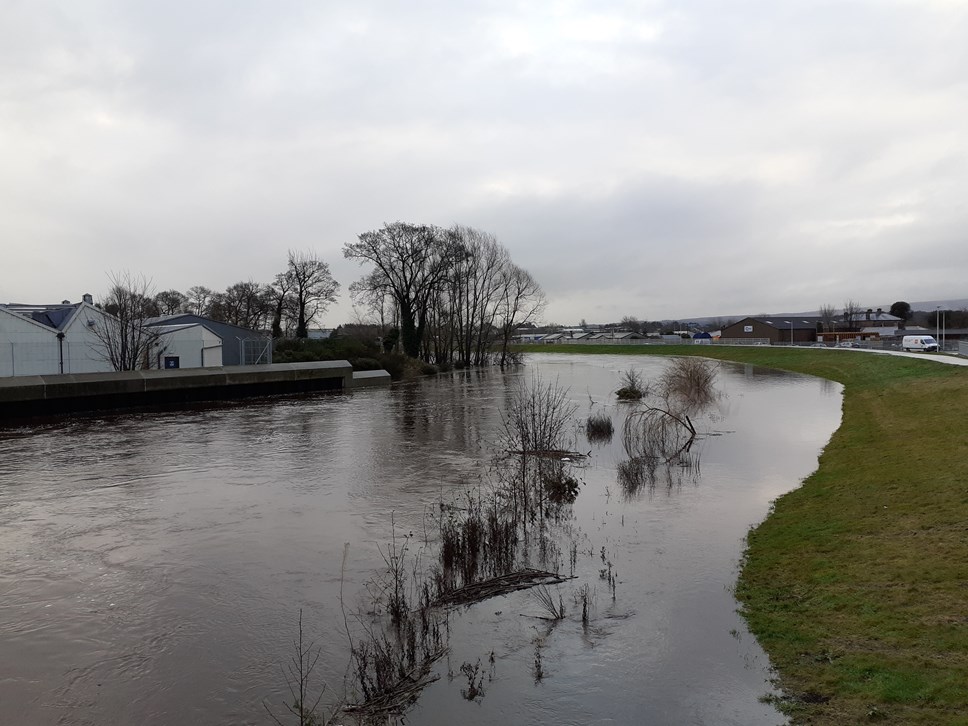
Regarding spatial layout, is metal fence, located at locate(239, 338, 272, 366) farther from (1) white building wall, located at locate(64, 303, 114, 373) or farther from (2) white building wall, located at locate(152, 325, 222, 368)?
(1) white building wall, located at locate(64, 303, 114, 373)

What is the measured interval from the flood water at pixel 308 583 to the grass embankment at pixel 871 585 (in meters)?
0.43

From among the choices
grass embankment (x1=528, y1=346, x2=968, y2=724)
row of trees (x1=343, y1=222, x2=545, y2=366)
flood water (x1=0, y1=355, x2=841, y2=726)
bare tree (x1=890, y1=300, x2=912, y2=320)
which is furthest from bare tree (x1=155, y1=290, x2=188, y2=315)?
bare tree (x1=890, y1=300, x2=912, y2=320)

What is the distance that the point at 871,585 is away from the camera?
7.79 meters

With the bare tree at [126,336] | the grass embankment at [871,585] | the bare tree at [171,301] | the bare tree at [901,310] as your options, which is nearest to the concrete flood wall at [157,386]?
the bare tree at [126,336]

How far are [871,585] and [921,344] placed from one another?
6190 centimetres

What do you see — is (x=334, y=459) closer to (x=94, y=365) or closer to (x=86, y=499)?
(x=86, y=499)

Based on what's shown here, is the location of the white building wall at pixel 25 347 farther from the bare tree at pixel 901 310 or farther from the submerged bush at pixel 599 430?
the bare tree at pixel 901 310

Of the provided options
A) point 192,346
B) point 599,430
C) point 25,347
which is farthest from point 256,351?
point 599,430

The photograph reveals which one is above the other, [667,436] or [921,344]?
[921,344]

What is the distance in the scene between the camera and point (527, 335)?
634 ft

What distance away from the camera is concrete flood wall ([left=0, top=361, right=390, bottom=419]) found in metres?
25.0

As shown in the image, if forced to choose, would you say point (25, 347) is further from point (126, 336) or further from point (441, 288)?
point (441, 288)

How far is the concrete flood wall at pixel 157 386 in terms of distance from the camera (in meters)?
25.0

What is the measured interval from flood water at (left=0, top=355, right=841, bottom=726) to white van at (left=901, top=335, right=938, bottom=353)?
157ft
